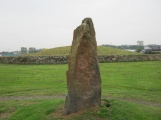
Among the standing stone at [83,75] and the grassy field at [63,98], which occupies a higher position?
the standing stone at [83,75]

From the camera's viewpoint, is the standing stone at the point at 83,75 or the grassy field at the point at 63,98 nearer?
the standing stone at the point at 83,75

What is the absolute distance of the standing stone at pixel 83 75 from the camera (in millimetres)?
9555

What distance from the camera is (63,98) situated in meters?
14.5

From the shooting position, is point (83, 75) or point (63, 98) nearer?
point (83, 75)

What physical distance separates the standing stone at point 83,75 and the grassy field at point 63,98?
46cm

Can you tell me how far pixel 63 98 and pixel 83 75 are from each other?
5299 millimetres

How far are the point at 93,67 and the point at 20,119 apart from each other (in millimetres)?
4220

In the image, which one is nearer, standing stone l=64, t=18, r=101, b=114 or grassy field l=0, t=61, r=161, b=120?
standing stone l=64, t=18, r=101, b=114

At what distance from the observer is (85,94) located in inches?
377

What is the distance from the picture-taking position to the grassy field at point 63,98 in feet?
32.7

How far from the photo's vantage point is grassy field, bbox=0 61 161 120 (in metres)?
9.95

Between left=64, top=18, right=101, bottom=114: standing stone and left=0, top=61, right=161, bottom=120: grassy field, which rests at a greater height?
left=64, top=18, right=101, bottom=114: standing stone

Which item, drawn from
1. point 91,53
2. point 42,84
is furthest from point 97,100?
point 42,84

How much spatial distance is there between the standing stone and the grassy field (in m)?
0.46
